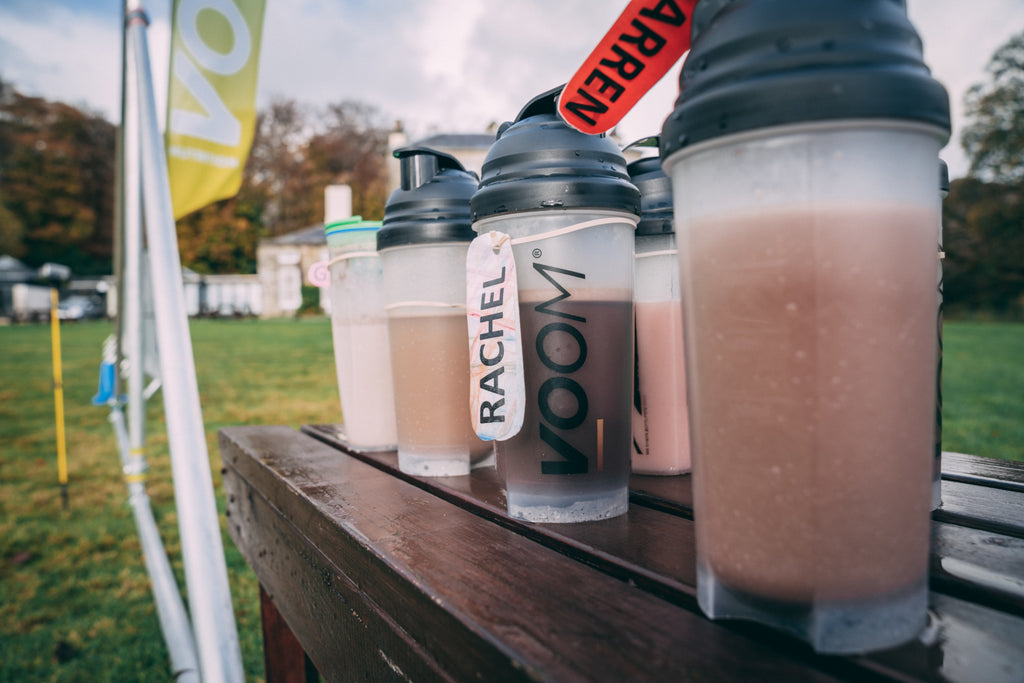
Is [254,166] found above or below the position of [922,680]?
above

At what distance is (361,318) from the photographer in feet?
4.38

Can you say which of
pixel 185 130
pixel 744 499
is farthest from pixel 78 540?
pixel 744 499

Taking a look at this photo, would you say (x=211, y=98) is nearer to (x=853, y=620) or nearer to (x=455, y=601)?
(x=455, y=601)

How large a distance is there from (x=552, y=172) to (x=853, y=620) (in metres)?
0.58

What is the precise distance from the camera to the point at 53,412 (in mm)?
6730

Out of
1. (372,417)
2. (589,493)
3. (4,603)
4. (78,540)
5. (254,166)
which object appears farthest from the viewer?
(254,166)

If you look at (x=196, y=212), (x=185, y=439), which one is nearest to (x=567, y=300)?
(x=185, y=439)

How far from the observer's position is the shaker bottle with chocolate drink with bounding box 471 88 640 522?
0.80m

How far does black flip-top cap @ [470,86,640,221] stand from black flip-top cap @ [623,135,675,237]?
0.17 meters

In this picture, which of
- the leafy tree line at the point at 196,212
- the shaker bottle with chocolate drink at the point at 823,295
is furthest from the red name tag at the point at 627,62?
the leafy tree line at the point at 196,212

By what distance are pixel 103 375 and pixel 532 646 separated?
425 cm

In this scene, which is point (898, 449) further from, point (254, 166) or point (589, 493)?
point (254, 166)

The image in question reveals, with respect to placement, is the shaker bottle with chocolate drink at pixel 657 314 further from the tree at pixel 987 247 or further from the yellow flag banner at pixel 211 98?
the tree at pixel 987 247

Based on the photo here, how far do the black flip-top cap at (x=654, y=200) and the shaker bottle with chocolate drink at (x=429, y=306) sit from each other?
0.99 ft
